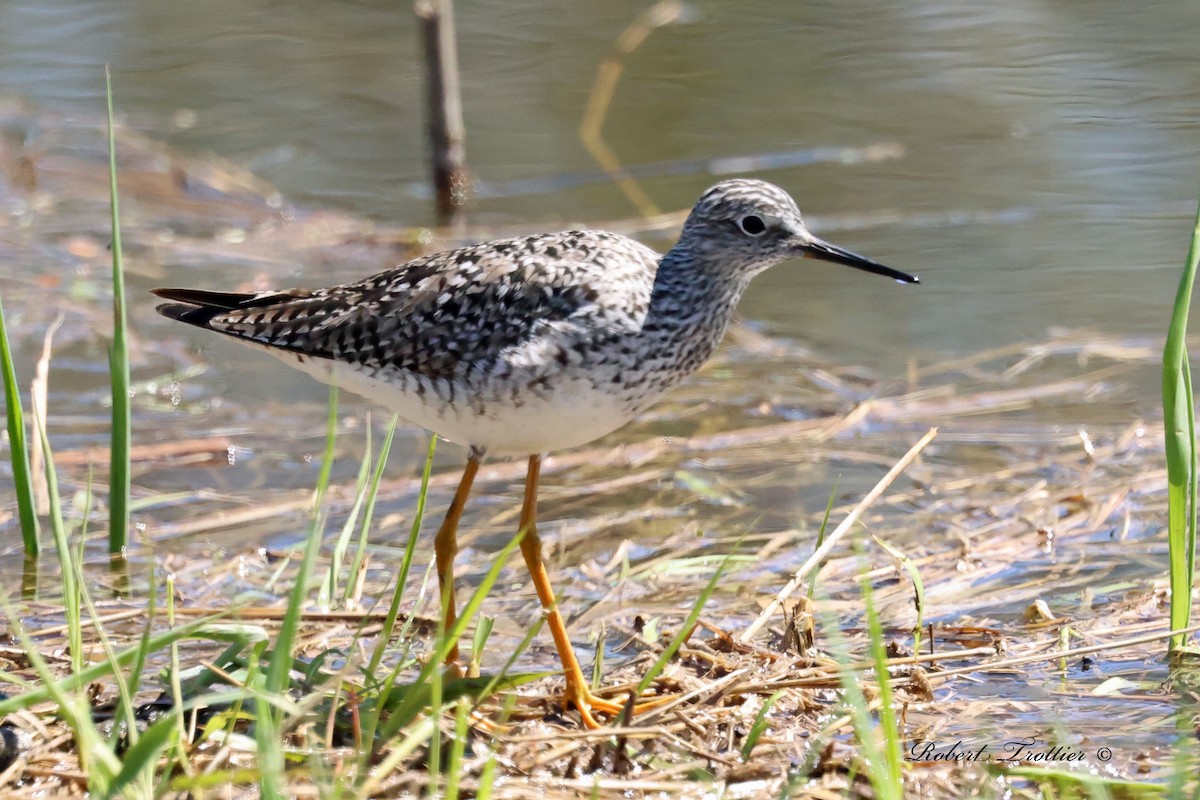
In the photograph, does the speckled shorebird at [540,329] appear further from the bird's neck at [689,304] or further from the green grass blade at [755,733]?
the green grass blade at [755,733]

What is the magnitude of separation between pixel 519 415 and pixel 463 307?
18.1 inches

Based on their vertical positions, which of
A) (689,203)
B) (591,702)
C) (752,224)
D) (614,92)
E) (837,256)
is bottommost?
(591,702)

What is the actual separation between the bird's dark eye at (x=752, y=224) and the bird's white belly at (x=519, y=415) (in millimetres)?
796

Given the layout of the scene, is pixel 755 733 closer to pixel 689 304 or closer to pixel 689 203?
pixel 689 304

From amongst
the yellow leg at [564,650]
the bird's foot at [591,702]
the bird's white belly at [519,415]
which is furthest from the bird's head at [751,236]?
the bird's foot at [591,702]

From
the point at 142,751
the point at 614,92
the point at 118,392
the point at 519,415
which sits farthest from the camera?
the point at 614,92

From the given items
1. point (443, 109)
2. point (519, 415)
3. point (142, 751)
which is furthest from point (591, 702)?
point (443, 109)

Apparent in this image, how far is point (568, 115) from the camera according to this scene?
477 inches

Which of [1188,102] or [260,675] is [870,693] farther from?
[1188,102]

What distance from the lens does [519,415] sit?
4902mm

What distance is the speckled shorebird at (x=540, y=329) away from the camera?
4.86 meters

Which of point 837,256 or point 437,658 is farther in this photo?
point 837,256

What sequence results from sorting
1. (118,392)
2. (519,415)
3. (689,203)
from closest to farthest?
1. (519,415)
2. (118,392)
3. (689,203)

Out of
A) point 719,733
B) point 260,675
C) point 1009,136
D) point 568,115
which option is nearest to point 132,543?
point 260,675
